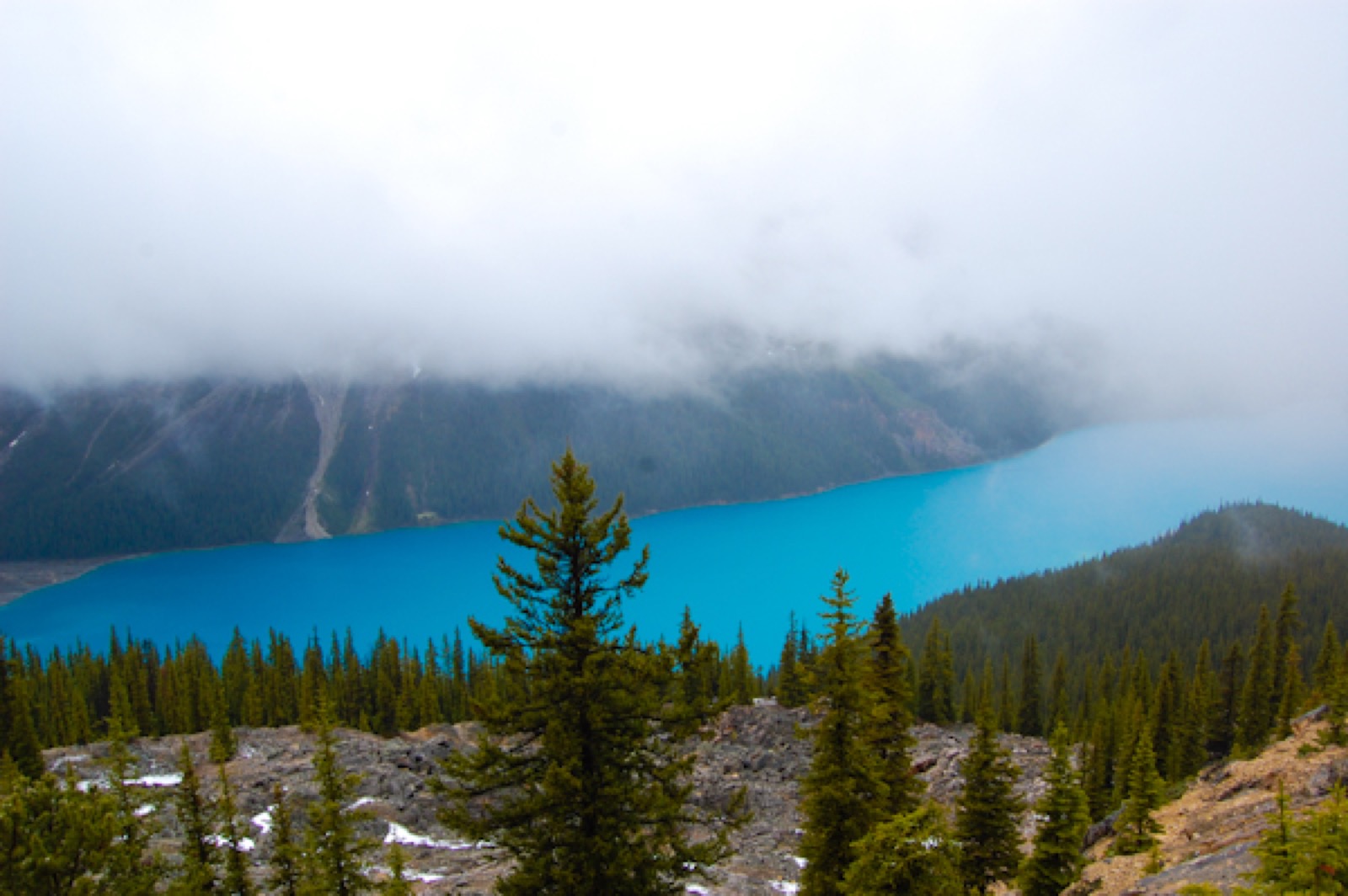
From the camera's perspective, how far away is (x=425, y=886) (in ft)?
88.5

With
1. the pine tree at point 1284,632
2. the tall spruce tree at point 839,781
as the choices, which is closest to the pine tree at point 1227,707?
the pine tree at point 1284,632

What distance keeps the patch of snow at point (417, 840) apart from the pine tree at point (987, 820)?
73.8 feet

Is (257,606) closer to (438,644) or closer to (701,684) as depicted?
(438,644)

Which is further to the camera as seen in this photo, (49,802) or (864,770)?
(864,770)

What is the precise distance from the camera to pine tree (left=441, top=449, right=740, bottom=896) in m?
10.7

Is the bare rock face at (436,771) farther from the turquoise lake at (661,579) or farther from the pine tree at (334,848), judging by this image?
the turquoise lake at (661,579)

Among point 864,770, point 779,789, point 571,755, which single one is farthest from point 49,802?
point 779,789

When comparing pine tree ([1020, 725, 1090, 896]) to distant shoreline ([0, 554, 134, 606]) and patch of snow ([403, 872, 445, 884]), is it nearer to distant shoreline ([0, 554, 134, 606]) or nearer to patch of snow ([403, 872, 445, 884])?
patch of snow ([403, 872, 445, 884])

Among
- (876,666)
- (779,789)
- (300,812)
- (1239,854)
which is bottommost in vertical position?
(779,789)

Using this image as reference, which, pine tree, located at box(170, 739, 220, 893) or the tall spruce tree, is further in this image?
the tall spruce tree

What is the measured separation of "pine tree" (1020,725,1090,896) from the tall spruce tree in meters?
8.48

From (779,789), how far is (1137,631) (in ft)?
221

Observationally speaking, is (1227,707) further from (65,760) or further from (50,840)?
(65,760)

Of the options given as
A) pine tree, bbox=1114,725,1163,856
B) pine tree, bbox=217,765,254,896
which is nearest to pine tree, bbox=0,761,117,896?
pine tree, bbox=217,765,254,896
